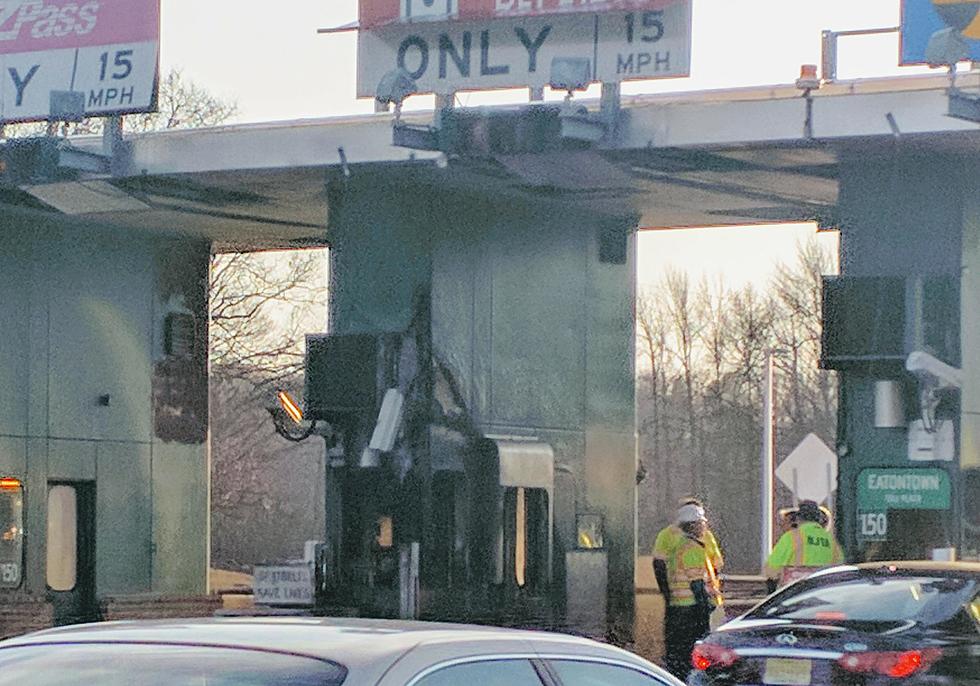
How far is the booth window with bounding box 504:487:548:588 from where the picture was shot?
23.6m

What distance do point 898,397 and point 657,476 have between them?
55.4m

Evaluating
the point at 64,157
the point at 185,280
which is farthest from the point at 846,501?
the point at 185,280

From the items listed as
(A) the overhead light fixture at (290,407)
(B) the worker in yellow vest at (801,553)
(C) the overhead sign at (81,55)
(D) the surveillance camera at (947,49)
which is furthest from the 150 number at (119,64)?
(B) the worker in yellow vest at (801,553)

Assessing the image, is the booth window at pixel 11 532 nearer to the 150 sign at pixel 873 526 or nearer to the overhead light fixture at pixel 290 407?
the overhead light fixture at pixel 290 407

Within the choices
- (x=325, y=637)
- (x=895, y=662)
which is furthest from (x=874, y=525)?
(x=325, y=637)

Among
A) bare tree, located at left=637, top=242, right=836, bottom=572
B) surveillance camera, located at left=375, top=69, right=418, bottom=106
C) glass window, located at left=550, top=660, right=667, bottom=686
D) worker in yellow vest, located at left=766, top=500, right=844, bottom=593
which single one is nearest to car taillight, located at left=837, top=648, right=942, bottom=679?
worker in yellow vest, located at left=766, top=500, right=844, bottom=593

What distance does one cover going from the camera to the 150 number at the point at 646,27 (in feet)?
65.1

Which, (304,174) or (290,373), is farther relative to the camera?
(290,373)

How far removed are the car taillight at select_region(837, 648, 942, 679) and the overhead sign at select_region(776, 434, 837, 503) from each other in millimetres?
15594

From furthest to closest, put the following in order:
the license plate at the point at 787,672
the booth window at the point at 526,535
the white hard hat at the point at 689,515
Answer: the booth window at the point at 526,535, the white hard hat at the point at 689,515, the license plate at the point at 787,672

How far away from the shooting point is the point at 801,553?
17719 millimetres

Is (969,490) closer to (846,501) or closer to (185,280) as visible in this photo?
(846,501)

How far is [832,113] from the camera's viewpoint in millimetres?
18750

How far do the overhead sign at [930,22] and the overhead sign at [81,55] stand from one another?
23.4ft
